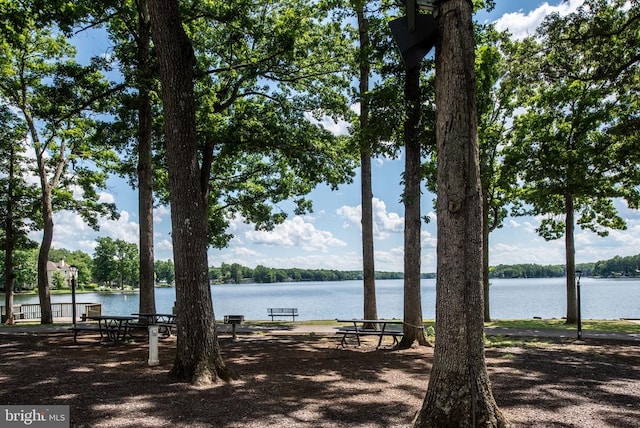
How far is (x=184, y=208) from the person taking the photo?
7.09m

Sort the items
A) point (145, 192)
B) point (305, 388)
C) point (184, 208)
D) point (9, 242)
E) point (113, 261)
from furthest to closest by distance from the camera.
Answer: point (113, 261) < point (9, 242) < point (145, 192) < point (184, 208) < point (305, 388)

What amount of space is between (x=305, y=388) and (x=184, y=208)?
3211mm

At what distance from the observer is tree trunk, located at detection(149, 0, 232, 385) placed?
6.94m

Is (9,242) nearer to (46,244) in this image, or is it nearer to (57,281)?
(46,244)

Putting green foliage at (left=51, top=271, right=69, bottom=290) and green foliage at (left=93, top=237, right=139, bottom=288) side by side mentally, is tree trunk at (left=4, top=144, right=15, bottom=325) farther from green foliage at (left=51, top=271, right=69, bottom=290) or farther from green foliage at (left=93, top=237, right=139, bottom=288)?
green foliage at (left=51, top=271, right=69, bottom=290)

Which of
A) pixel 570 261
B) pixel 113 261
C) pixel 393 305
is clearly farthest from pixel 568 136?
pixel 113 261

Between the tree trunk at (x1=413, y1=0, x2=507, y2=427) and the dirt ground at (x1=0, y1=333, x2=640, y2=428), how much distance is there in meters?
0.80

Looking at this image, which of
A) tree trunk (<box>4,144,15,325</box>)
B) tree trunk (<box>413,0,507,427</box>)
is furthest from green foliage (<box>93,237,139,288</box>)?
tree trunk (<box>413,0,507,427</box>)

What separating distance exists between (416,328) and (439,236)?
6454 millimetres

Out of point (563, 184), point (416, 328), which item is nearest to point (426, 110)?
point (416, 328)

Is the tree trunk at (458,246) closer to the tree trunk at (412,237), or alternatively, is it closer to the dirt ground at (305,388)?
the dirt ground at (305,388)

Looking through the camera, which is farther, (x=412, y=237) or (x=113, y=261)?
(x=113, y=261)

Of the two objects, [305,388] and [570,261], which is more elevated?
[570,261]

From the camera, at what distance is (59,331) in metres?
14.5
